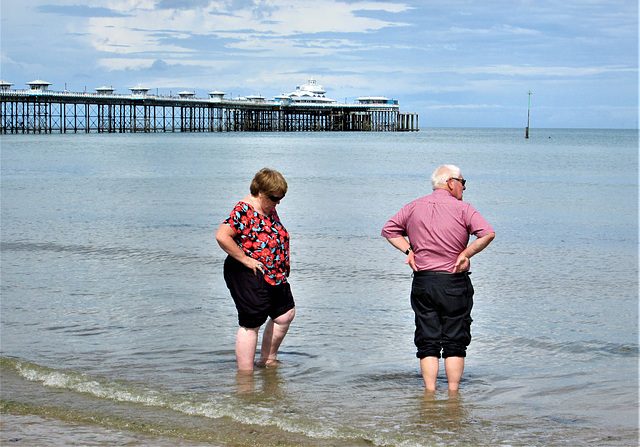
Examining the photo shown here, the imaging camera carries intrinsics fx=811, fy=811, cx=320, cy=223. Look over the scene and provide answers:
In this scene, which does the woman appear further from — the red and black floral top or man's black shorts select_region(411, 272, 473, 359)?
man's black shorts select_region(411, 272, 473, 359)

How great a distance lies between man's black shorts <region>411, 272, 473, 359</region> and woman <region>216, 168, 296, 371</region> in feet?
3.14

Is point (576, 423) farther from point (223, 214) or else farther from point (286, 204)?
point (286, 204)

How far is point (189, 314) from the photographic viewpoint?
8.05 metres

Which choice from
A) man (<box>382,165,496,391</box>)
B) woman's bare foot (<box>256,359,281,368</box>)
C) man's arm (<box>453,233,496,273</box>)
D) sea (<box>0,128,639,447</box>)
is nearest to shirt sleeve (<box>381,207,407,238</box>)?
man (<box>382,165,496,391</box>)

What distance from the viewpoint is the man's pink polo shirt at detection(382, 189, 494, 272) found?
5.03 metres

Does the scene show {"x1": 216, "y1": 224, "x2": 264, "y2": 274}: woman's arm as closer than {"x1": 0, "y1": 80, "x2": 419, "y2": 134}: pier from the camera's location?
Yes

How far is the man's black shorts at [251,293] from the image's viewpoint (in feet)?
17.8

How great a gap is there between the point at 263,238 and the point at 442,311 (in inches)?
50.0

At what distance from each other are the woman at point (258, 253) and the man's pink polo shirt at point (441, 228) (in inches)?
33.9

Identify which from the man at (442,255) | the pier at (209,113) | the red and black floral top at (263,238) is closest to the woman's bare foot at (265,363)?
the red and black floral top at (263,238)

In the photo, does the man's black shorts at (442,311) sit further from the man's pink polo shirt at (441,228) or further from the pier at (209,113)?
the pier at (209,113)

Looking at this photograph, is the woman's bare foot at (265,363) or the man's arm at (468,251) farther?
the woman's bare foot at (265,363)

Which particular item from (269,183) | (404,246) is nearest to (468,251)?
(404,246)

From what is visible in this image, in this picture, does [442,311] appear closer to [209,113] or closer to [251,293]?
[251,293]
